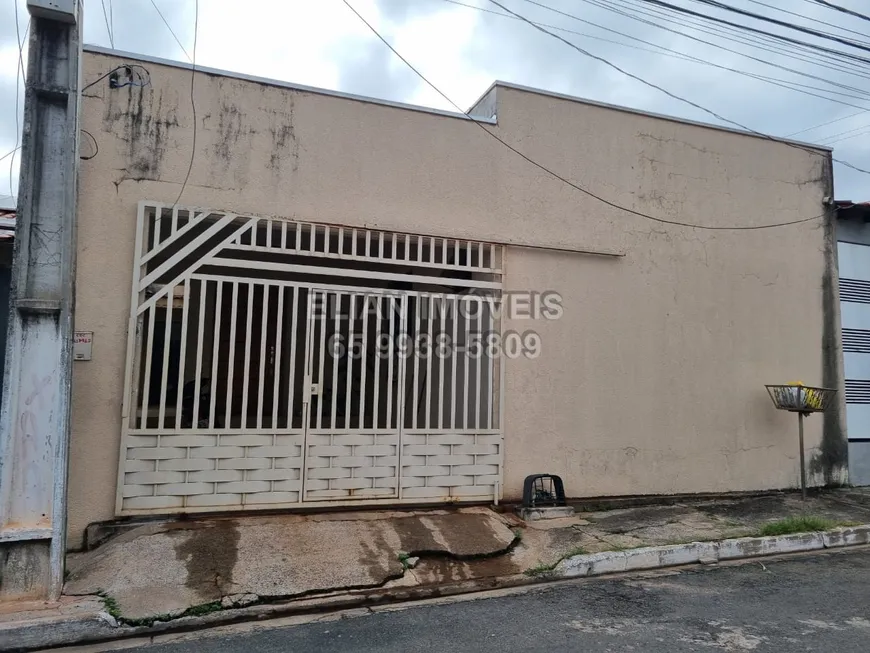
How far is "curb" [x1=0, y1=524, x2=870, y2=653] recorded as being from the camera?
3691 mm

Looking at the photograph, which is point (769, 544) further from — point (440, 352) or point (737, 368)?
point (440, 352)

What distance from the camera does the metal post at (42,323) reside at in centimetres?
397

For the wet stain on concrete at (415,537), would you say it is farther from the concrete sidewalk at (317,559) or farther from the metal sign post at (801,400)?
the metal sign post at (801,400)

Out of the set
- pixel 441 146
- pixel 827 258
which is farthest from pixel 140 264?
pixel 827 258

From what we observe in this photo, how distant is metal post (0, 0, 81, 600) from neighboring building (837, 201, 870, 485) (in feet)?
30.4

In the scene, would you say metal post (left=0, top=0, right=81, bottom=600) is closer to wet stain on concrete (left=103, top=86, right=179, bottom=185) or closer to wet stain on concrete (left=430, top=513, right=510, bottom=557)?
wet stain on concrete (left=103, top=86, right=179, bottom=185)

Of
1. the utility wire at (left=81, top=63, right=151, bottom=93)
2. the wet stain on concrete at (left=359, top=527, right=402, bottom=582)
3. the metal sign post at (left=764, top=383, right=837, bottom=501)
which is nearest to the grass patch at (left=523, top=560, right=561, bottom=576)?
the wet stain on concrete at (left=359, top=527, right=402, bottom=582)

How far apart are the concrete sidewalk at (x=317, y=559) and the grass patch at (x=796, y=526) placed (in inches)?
3.3

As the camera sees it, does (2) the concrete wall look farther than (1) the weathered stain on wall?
No

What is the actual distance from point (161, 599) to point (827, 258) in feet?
29.5

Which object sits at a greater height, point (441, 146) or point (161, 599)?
point (441, 146)

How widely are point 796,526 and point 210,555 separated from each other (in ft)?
18.8

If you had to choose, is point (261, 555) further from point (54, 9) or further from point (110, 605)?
point (54, 9)

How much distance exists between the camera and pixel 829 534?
6.09 metres
